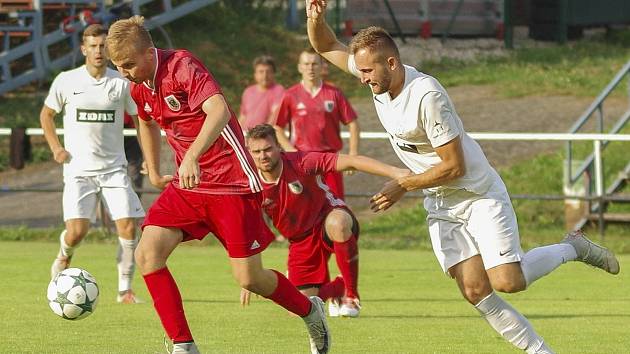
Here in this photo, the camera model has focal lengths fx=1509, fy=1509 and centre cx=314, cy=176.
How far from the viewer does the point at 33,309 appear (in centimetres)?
1198

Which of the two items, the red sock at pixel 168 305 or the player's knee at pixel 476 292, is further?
the red sock at pixel 168 305

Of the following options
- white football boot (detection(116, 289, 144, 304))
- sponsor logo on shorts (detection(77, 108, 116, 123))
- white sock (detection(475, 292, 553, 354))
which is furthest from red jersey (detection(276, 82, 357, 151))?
white sock (detection(475, 292, 553, 354))

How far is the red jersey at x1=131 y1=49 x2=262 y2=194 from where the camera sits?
352 inches

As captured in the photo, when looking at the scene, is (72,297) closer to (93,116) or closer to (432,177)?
(432,177)

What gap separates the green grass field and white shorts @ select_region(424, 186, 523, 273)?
48.5 inches

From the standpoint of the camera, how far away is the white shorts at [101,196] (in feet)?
41.4

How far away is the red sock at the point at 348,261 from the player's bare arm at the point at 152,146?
1954 mm

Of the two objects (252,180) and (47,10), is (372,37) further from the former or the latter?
(47,10)

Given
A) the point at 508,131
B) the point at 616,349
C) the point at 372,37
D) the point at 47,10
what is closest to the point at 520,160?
the point at 508,131

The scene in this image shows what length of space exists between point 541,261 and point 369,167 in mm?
1580

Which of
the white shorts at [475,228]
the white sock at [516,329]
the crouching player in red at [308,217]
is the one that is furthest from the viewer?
the crouching player in red at [308,217]

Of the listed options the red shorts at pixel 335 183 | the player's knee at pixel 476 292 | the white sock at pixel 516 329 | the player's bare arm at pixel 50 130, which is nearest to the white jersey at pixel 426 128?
the player's knee at pixel 476 292

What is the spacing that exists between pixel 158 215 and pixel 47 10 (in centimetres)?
2008

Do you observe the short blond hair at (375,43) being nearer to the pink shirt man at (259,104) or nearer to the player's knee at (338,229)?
the player's knee at (338,229)
